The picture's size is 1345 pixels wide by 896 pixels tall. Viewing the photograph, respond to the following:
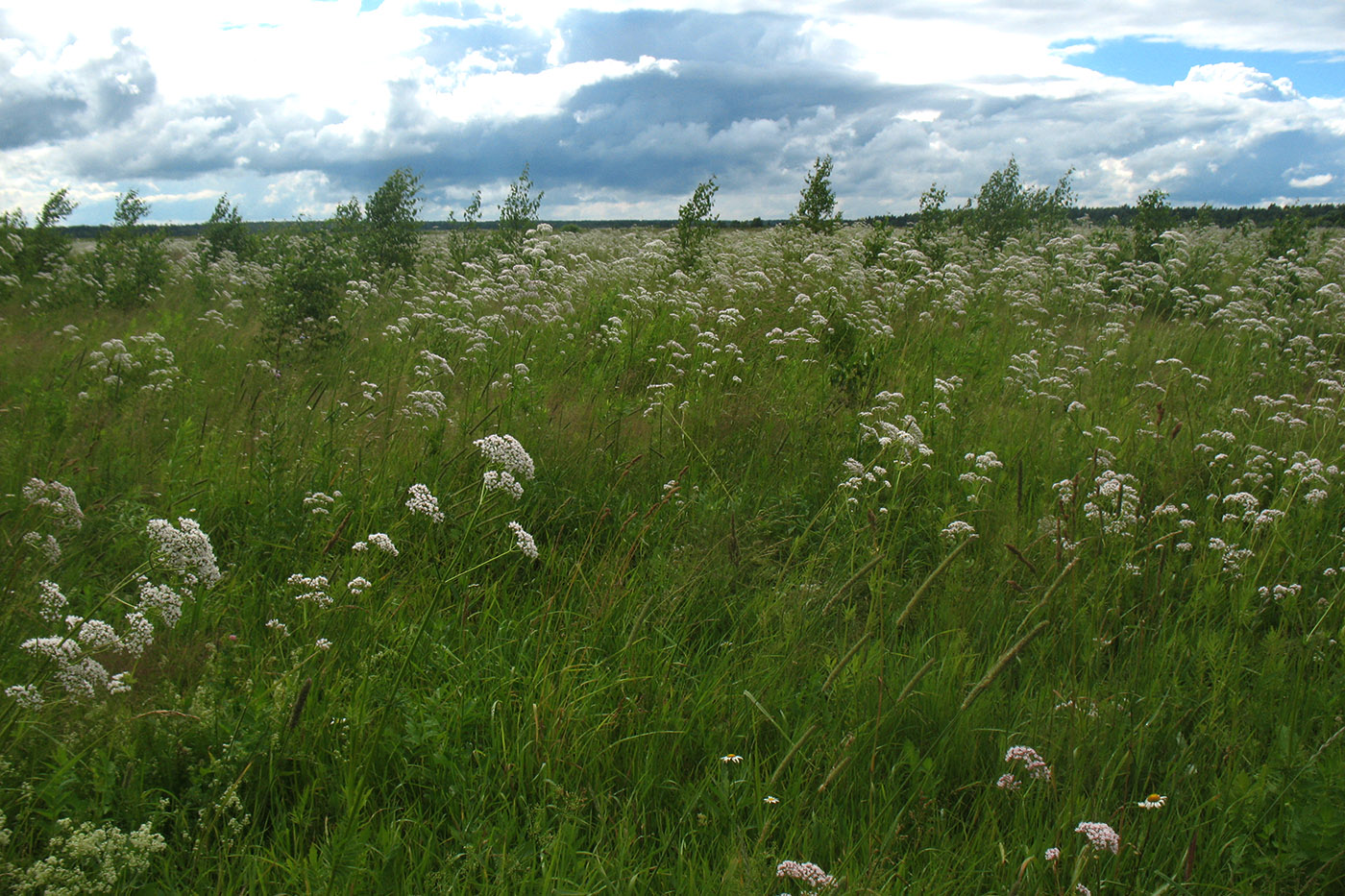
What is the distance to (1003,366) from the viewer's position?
23.1 feet

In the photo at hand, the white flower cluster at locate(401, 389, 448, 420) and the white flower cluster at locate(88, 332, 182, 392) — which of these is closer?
the white flower cluster at locate(401, 389, 448, 420)

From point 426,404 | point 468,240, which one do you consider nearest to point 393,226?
point 468,240

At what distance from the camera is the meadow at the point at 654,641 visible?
194 cm

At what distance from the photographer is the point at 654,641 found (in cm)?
285

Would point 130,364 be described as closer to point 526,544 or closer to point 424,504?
point 424,504

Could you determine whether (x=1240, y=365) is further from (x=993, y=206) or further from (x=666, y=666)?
(x=993, y=206)

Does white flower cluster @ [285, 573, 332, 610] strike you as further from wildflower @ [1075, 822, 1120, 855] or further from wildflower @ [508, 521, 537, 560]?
wildflower @ [1075, 822, 1120, 855]

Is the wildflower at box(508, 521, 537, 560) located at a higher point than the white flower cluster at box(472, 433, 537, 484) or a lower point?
lower

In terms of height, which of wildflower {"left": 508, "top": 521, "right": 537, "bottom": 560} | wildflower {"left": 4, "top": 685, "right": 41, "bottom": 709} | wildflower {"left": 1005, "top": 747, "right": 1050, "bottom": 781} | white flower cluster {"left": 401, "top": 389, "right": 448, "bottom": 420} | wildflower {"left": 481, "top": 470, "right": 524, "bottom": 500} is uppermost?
white flower cluster {"left": 401, "top": 389, "right": 448, "bottom": 420}

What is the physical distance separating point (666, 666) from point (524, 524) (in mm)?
1366

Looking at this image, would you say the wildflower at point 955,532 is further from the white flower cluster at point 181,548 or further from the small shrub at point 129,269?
the small shrub at point 129,269

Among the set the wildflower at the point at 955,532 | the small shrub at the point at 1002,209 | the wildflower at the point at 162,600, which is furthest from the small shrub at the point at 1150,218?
the wildflower at the point at 162,600

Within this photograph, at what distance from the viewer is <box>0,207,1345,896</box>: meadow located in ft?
6.37

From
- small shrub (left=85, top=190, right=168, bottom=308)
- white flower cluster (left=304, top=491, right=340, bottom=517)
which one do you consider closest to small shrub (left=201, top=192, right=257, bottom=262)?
small shrub (left=85, top=190, right=168, bottom=308)
